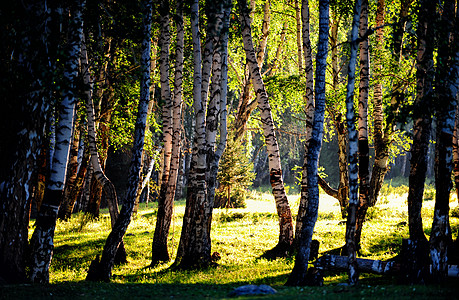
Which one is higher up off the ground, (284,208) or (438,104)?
(438,104)

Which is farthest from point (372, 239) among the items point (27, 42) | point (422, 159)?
point (27, 42)

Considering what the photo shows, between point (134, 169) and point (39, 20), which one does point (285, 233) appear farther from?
point (39, 20)

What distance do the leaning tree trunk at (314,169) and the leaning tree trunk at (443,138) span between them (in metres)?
2.27

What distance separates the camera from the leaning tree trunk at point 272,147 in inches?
495

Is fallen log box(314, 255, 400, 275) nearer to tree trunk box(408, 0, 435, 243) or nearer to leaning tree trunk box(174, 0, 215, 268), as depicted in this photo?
tree trunk box(408, 0, 435, 243)

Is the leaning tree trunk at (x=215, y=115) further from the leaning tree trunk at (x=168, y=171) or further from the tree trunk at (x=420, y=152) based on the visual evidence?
the tree trunk at (x=420, y=152)

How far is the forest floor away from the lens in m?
6.89

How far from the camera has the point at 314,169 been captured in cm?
877

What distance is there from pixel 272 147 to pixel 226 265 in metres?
3.96

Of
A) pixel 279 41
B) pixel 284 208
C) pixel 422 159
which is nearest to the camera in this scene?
pixel 422 159

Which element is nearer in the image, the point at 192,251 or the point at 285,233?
the point at 192,251

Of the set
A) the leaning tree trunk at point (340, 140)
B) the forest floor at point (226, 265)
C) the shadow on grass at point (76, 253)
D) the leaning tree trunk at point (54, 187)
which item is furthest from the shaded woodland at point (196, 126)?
the leaning tree trunk at point (340, 140)

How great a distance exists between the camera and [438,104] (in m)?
7.77

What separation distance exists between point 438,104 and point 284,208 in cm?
643
